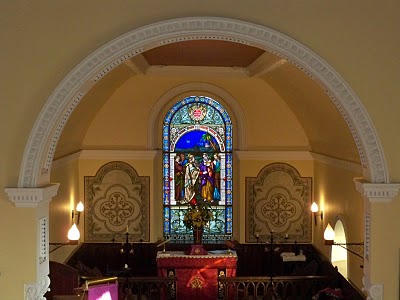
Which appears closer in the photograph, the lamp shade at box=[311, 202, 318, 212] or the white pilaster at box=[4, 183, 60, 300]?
the white pilaster at box=[4, 183, 60, 300]

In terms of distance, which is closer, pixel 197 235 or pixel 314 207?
pixel 197 235

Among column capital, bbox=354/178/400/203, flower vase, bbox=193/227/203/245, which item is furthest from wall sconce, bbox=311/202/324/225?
column capital, bbox=354/178/400/203

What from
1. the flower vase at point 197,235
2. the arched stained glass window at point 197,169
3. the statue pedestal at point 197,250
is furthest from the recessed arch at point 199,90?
the statue pedestal at point 197,250

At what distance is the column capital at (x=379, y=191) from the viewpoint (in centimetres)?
846

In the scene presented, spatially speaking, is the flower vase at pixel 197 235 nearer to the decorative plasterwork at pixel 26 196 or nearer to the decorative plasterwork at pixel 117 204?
the decorative plasterwork at pixel 117 204

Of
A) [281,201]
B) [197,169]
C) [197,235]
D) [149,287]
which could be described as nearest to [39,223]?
[149,287]

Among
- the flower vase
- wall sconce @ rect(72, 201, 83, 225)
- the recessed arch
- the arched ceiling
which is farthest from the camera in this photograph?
the recessed arch

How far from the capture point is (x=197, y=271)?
13.5m

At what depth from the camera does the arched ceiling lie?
1203 cm

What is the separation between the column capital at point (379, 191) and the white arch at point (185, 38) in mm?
104

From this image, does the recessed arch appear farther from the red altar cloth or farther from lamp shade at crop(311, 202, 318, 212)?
the red altar cloth

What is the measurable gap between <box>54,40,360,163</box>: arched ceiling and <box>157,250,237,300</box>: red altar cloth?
2914mm

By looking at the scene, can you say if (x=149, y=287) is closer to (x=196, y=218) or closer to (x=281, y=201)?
(x=196, y=218)

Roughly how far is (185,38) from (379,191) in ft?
9.79
